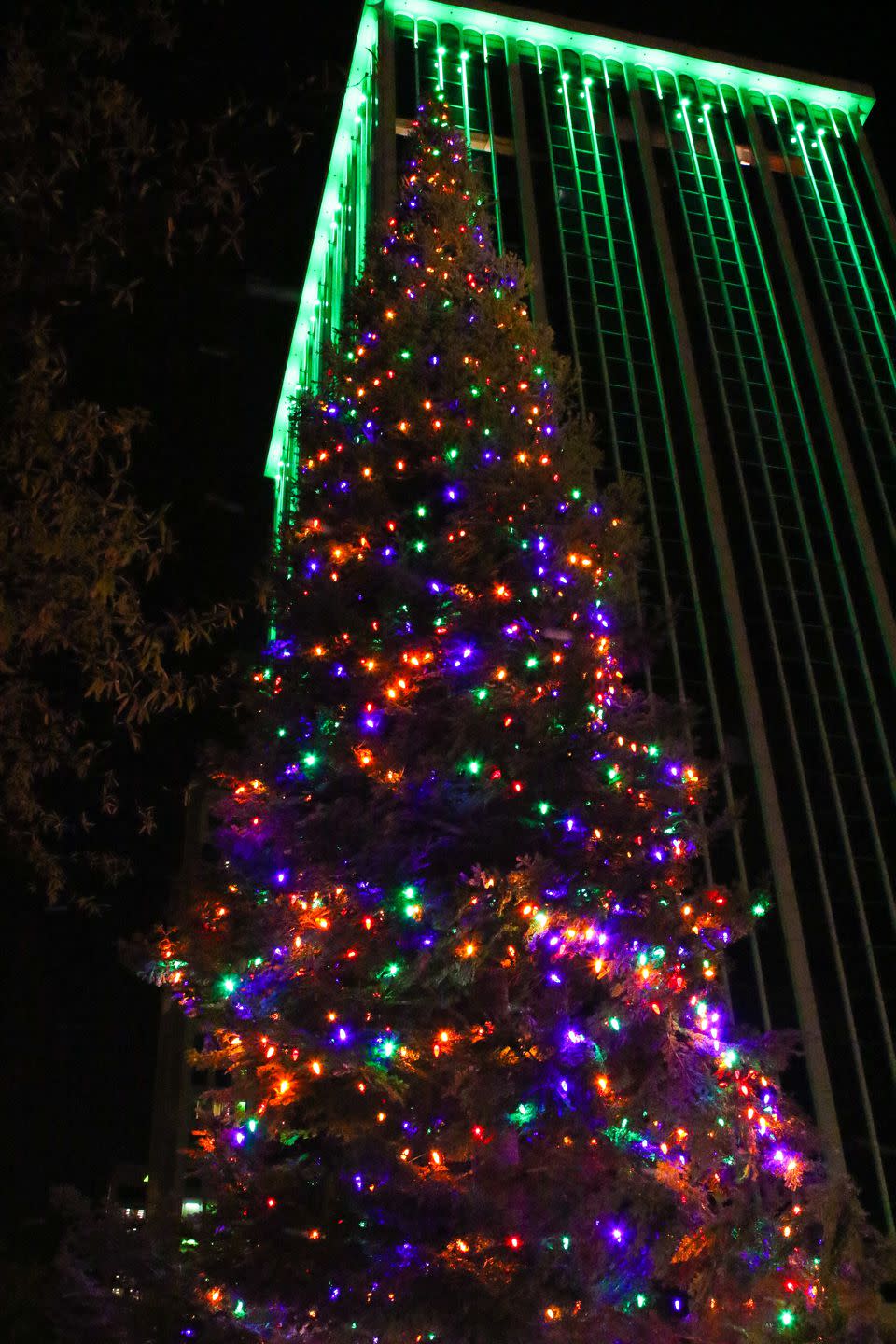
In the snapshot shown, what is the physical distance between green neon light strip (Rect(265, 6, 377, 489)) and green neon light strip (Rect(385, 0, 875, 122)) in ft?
5.04

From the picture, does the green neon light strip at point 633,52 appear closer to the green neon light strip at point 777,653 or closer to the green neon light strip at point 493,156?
the green neon light strip at point 493,156

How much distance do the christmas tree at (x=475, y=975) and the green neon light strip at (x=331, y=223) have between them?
17.1 m

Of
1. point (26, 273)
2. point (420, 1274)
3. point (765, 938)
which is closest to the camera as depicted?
point (420, 1274)

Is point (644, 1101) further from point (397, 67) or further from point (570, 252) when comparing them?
point (397, 67)

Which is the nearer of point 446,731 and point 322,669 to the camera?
point 446,731

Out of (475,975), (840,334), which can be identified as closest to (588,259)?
(840,334)

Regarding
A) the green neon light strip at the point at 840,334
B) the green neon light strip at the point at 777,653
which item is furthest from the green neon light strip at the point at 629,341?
the green neon light strip at the point at 840,334

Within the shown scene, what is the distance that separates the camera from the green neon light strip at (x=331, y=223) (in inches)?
1011

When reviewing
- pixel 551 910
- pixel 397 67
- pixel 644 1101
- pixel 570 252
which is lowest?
pixel 644 1101

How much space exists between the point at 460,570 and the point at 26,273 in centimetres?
329

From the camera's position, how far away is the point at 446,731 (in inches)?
283

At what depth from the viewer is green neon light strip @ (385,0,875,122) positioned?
2633 cm

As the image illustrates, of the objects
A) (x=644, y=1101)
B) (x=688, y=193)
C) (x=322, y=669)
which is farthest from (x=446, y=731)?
(x=688, y=193)

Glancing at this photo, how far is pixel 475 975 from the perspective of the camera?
6.36m
